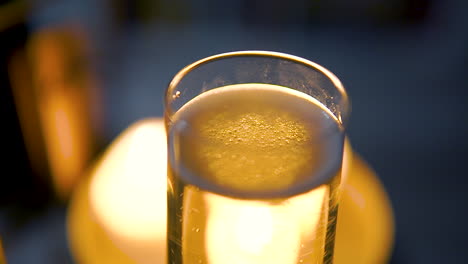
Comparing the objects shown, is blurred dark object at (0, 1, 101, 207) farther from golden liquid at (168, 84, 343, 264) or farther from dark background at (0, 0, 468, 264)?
golden liquid at (168, 84, 343, 264)

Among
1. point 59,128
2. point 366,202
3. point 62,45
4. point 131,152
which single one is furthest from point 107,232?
point 62,45

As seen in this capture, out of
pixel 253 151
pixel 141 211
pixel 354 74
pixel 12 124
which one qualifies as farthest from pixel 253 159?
pixel 354 74

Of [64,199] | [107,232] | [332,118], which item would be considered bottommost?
[64,199]

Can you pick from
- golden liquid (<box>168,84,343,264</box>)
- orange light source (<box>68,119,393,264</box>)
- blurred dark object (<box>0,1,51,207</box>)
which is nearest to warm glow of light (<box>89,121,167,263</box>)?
orange light source (<box>68,119,393,264</box>)

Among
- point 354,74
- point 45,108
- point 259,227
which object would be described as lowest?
point 354,74

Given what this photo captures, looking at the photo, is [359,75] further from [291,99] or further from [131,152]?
[291,99]

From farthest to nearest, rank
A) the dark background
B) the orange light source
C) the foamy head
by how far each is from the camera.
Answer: the dark background, the orange light source, the foamy head

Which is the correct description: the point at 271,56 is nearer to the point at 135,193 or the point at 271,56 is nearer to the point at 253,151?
the point at 253,151
